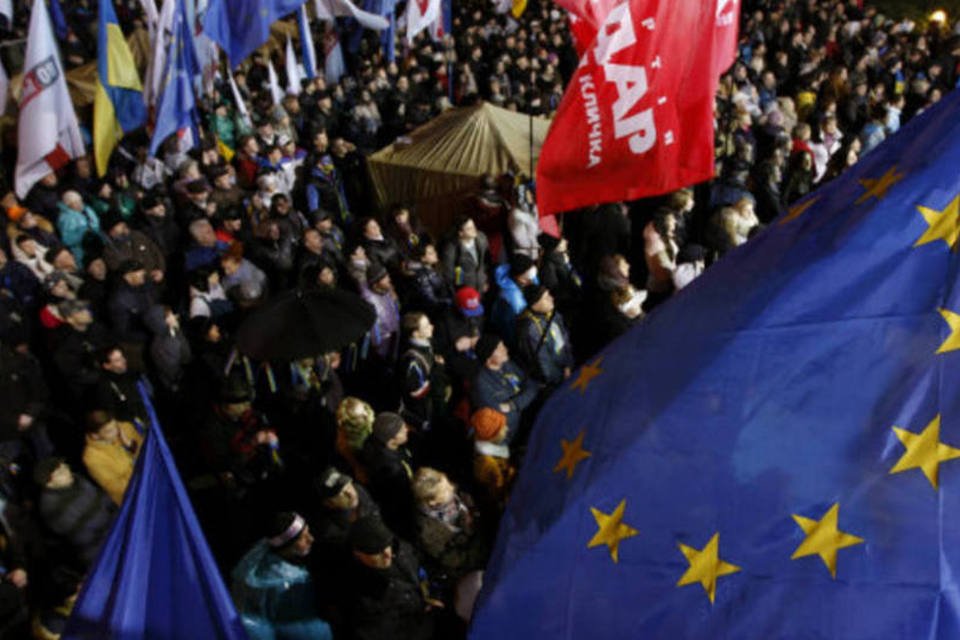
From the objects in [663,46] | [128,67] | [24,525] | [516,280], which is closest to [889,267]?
[663,46]

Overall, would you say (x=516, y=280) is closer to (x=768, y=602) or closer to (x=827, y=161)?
(x=768, y=602)

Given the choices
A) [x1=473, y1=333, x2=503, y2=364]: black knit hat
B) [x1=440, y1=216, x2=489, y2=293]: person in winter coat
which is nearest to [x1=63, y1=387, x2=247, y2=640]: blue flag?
[x1=473, y1=333, x2=503, y2=364]: black knit hat

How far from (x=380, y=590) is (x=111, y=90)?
263 inches

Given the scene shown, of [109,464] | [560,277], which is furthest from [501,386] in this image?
[109,464]

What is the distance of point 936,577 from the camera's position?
2.39 meters

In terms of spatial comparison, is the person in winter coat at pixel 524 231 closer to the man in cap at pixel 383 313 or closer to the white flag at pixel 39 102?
the man in cap at pixel 383 313

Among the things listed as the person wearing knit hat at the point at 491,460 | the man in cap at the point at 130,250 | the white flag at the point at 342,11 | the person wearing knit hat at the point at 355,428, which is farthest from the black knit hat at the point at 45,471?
the white flag at the point at 342,11

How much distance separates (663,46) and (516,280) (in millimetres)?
2836

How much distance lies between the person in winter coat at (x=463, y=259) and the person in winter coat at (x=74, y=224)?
3960mm

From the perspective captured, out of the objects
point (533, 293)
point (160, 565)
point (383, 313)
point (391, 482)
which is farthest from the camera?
point (383, 313)

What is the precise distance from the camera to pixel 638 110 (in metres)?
4.69

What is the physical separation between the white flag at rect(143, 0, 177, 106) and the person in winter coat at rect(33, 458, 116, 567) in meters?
4.79

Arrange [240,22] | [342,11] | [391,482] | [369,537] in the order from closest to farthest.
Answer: [369,537], [391,482], [240,22], [342,11]

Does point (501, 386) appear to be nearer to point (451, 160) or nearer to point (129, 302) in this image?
point (129, 302)
